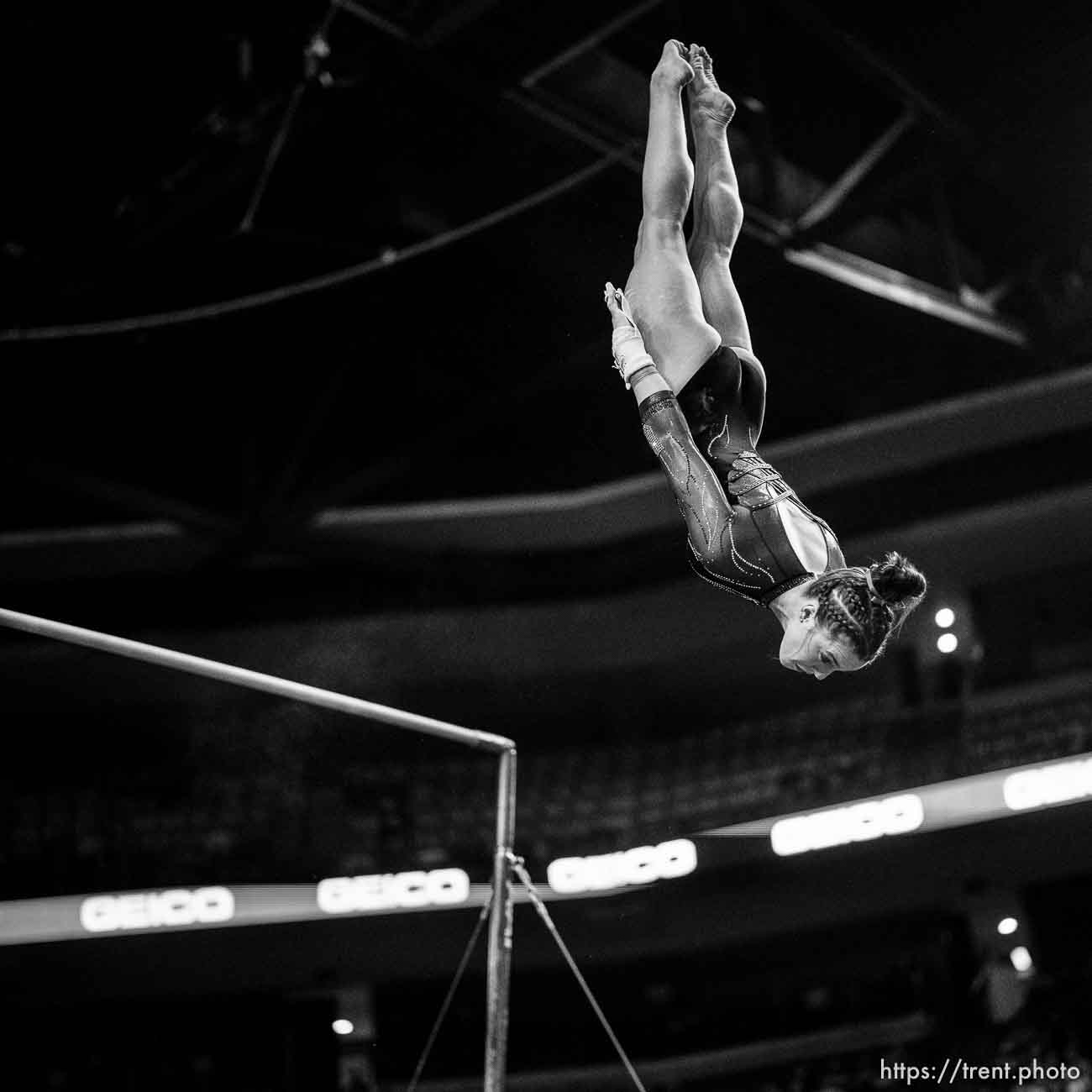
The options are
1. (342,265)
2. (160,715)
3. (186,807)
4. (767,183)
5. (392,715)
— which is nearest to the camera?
(392,715)

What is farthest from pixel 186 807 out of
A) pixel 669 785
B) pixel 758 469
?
pixel 758 469

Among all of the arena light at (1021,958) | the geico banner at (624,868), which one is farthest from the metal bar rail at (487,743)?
the arena light at (1021,958)

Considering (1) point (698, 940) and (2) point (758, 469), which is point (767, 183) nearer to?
(2) point (758, 469)

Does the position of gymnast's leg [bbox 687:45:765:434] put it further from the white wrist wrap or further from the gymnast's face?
the gymnast's face

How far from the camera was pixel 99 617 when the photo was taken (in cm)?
1493

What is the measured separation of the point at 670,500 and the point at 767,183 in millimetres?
7058

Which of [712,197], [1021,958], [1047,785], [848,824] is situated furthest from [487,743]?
[1021,958]

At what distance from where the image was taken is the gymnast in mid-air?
3.92 metres

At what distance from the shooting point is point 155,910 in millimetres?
12258

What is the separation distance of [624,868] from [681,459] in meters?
9.40

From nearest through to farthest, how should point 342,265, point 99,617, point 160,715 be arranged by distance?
point 342,265, point 99,617, point 160,715

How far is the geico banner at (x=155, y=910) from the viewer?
1220 cm

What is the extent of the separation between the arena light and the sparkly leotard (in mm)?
10706

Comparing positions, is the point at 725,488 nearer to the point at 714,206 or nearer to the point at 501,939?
the point at 714,206
